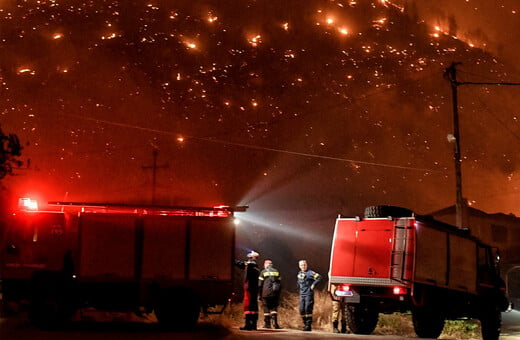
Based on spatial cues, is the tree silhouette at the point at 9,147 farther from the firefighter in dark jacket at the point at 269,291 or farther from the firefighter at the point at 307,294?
the firefighter at the point at 307,294

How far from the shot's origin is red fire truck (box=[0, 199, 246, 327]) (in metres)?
12.8

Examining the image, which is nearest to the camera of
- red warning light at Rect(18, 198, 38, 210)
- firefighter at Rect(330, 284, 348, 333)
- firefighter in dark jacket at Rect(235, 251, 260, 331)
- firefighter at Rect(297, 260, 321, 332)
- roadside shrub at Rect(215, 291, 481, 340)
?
red warning light at Rect(18, 198, 38, 210)

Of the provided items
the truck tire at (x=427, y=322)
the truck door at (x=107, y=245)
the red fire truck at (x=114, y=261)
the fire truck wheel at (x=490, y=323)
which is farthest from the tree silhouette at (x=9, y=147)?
the fire truck wheel at (x=490, y=323)

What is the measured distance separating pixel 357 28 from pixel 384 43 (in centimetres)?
714

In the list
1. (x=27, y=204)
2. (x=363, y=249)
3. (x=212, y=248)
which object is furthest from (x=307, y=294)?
(x=27, y=204)

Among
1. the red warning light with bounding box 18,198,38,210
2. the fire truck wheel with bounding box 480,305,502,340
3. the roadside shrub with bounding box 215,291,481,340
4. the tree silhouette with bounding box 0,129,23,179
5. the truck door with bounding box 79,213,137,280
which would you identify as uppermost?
the tree silhouette with bounding box 0,129,23,179

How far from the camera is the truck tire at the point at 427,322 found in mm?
13876

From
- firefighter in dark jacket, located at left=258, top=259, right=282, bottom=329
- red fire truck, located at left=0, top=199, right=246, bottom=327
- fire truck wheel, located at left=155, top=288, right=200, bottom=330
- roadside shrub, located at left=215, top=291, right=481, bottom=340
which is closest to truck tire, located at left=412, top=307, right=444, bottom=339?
roadside shrub, located at left=215, top=291, right=481, bottom=340

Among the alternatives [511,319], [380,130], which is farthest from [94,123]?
[511,319]

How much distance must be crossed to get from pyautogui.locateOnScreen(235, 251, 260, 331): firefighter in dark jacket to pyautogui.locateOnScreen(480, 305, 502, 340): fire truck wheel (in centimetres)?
501

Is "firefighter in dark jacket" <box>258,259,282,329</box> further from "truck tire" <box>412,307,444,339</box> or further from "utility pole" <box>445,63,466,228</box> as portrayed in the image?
"utility pole" <box>445,63,466,228</box>

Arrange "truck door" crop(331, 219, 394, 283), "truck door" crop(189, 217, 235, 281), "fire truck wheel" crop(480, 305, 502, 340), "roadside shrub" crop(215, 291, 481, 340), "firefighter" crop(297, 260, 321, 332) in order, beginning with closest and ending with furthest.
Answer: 1. "truck door" crop(189, 217, 235, 281)
2. "truck door" crop(331, 219, 394, 283)
3. "firefighter" crop(297, 260, 321, 332)
4. "fire truck wheel" crop(480, 305, 502, 340)
5. "roadside shrub" crop(215, 291, 481, 340)

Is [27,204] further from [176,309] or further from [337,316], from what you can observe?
[337,316]

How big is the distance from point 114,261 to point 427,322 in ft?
19.8
